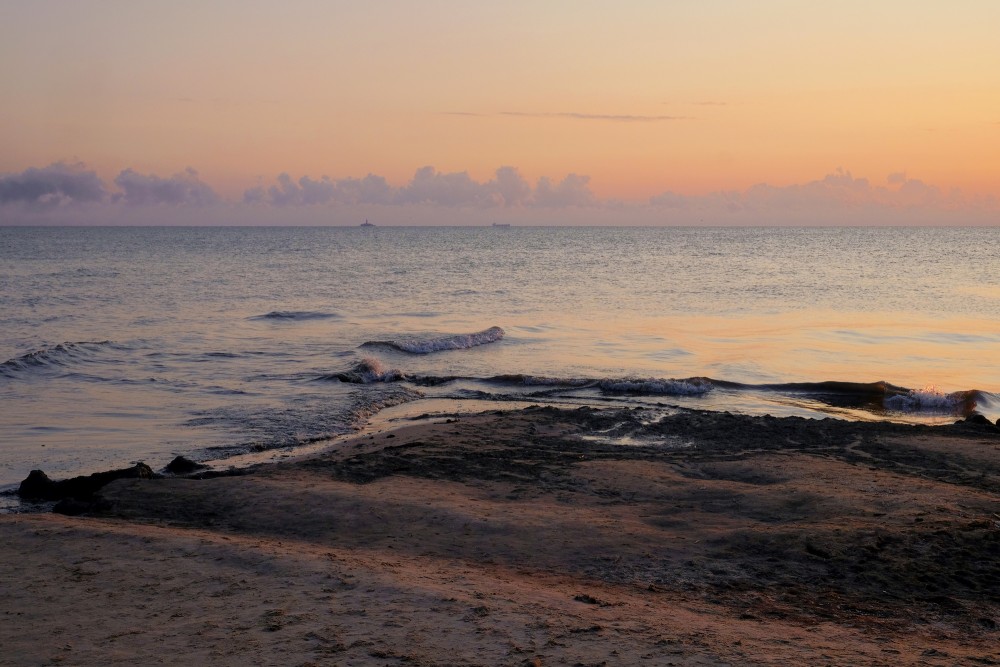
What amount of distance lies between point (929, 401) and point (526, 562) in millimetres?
11804

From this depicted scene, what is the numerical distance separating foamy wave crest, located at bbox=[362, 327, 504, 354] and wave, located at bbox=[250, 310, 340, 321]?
676cm

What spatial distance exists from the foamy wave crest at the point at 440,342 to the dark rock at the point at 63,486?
42.8ft

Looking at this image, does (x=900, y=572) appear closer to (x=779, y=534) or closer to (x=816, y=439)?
(x=779, y=534)

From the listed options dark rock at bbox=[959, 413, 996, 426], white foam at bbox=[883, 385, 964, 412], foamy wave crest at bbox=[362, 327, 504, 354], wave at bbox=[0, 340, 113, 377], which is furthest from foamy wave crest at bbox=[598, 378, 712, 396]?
wave at bbox=[0, 340, 113, 377]

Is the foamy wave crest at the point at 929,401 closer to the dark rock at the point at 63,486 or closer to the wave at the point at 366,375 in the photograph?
the wave at the point at 366,375

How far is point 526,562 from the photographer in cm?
702

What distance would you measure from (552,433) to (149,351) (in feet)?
43.5

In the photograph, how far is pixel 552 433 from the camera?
479 inches

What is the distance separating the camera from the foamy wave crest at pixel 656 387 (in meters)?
16.7

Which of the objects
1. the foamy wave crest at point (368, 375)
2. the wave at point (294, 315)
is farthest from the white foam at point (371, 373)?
the wave at point (294, 315)

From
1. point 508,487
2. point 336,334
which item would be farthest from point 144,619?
point 336,334

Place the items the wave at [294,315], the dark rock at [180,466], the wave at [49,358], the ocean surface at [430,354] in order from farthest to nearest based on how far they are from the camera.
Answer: the wave at [294,315], the wave at [49,358], the ocean surface at [430,354], the dark rock at [180,466]

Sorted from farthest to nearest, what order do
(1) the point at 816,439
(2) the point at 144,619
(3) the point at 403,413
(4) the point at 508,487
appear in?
(3) the point at 403,413 < (1) the point at 816,439 < (4) the point at 508,487 < (2) the point at 144,619

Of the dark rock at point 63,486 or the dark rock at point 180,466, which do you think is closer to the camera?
the dark rock at point 63,486
